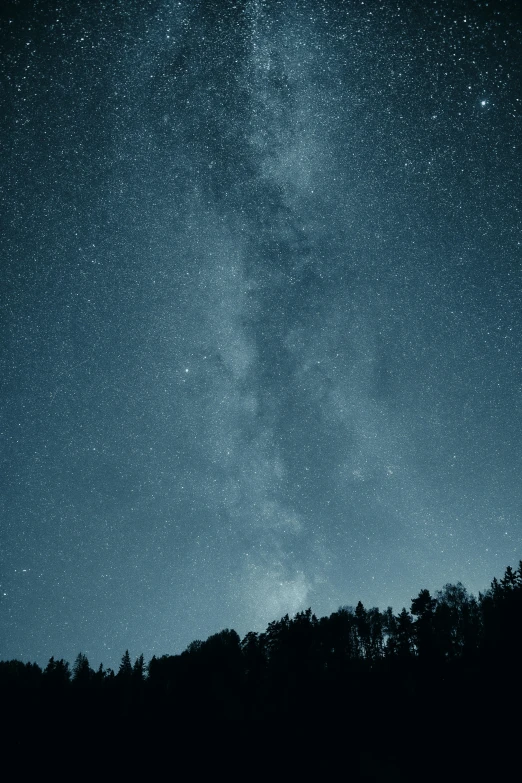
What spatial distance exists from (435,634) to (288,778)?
22.1 meters

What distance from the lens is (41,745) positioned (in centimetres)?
4897

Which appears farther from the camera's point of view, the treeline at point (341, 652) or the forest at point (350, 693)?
the treeline at point (341, 652)

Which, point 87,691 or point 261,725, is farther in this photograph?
point 87,691

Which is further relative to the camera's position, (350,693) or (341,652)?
(341,652)

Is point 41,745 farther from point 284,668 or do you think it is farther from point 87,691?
point 284,668

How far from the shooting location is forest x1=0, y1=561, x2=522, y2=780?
32.4 metres

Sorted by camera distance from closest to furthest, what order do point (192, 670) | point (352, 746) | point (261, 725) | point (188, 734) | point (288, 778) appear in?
point (288, 778) → point (352, 746) → point (261, 725) → point (188, 734) → point (192, 670)

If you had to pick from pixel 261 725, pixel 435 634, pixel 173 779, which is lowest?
pixel 173 779

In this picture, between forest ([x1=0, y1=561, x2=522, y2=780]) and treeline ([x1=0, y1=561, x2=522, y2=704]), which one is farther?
treeline ([x1=0, y1=561, x2=522, y2=704])

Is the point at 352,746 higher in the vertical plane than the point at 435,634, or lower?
lower

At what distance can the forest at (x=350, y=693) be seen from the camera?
32.4m

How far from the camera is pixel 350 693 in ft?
144

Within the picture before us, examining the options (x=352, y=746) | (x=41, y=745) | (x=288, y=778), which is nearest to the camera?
(x=288, y=778)

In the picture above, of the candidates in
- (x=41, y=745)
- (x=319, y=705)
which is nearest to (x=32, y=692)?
(x=41, y=745)
